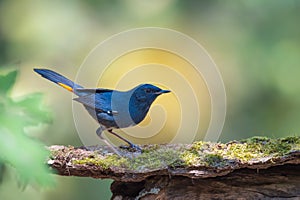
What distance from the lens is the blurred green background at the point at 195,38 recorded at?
457cm

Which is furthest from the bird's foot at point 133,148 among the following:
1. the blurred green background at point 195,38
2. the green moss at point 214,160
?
the blurred green background at point 195,38

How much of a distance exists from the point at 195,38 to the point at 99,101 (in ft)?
10.1

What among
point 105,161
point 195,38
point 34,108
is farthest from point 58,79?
point 195,38

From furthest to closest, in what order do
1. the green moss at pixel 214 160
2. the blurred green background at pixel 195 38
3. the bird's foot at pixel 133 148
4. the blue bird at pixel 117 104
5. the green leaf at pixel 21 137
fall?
the blurred green background at pixel 195 38 → the blue bird at pixel 117 104 → the bird's foot at pixel 133 148 → the green moss at pixel 214 160 → the green leaf at pixel 21 137

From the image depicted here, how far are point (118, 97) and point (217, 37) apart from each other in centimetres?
303

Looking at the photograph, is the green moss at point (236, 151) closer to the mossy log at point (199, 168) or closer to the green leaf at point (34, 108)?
the mossy log at point (199, 168)

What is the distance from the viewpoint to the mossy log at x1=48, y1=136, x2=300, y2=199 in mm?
1738

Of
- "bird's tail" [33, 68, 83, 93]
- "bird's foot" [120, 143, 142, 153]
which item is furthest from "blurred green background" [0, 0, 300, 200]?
"bird's foot" [120, 143, 142, 153]

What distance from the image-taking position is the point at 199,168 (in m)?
1.73

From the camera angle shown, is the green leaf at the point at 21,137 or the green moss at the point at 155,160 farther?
the green moss at the point at 155,160

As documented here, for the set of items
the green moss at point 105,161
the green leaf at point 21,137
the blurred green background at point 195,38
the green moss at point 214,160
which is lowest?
the green leaf at point 21,137

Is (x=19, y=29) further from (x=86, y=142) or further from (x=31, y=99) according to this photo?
(x=31, y=99)

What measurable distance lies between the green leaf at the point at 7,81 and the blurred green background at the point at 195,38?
11.3ft

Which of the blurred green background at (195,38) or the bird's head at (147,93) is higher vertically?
the blurred green background at (195,38)
